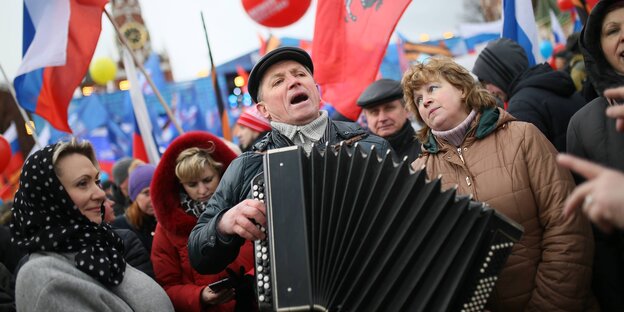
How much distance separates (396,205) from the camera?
2.49 meters

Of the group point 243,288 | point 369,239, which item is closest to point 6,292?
point 243,288

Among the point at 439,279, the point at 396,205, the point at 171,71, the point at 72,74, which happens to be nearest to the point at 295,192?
the point at 396,205

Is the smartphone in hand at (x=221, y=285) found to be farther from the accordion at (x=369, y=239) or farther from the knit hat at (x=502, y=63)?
the knit hat at (x=502, y=63)

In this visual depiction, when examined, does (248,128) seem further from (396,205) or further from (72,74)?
(396,205)

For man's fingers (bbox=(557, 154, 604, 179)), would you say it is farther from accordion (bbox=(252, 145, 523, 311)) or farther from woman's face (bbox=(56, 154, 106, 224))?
woman's face (bbox=(56, 154, 106, 224))

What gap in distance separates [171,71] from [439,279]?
85.8 m

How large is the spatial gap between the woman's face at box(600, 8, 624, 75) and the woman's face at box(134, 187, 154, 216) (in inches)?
144

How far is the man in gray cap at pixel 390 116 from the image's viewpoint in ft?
16.2

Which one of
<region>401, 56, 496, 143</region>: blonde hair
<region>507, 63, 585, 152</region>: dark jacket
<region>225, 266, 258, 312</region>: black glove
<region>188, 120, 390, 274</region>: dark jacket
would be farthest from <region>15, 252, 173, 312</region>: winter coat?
<region>507, 63, 585, 152</region>: dark jacket

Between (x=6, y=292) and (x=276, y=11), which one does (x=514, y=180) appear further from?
(x=276, y=11)

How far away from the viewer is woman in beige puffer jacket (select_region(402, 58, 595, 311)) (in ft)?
8.73

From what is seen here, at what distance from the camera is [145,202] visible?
16.6 feet

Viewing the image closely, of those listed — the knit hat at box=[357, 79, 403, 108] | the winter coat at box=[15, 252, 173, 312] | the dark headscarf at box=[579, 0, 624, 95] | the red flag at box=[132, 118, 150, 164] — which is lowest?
the red flag at box=[132, 118, 150, 164]

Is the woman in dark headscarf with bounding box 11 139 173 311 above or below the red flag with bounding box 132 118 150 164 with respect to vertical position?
above
